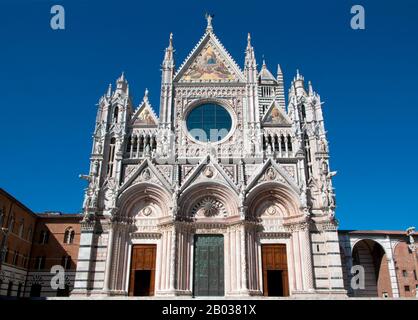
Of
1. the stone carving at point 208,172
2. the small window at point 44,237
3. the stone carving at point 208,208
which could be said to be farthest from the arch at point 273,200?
the small window at point 44,237

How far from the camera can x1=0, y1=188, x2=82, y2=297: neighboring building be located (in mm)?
27484

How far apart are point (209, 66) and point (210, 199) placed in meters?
11.9

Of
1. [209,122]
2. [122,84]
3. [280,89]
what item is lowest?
[209,122]

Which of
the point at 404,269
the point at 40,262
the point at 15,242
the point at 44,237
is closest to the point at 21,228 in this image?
the point at 15,242

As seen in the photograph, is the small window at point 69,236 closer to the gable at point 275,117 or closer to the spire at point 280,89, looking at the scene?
the gable at point 275,117

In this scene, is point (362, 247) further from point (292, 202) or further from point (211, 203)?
point (211, 203)

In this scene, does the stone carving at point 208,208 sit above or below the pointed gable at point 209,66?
below

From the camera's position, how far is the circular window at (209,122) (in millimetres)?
27156

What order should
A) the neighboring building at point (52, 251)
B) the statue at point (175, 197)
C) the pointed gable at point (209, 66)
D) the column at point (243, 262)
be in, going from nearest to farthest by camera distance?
the column at point (243, 262)
the statue at point (175, 197)
the pointed gable at point (209, 66)
the neighboring building at point (52, 251)

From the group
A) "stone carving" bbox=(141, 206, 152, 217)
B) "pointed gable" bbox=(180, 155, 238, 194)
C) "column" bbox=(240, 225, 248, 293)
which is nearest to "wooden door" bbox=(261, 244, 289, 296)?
"column" bbox=(240, 225, 248, 293)

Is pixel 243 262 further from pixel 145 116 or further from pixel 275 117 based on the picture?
pixel 145 116

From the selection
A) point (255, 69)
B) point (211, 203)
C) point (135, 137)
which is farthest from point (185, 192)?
point (255, 69)

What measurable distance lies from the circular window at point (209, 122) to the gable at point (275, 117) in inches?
118

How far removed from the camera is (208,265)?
75.6 feet
